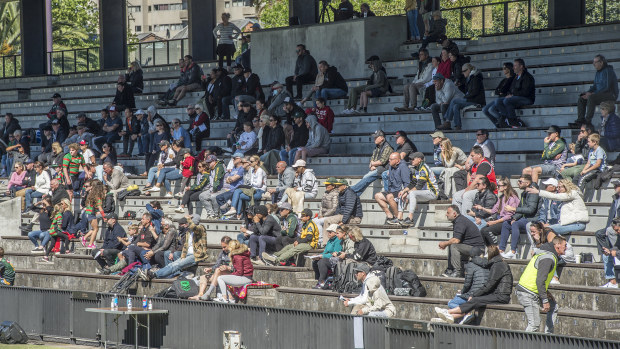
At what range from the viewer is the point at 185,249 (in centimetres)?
1991

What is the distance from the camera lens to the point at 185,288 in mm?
18672

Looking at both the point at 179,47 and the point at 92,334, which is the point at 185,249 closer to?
the point at 92,334

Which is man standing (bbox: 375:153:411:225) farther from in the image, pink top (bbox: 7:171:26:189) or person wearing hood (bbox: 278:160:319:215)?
pink top (bbox: 7:171:26:189)

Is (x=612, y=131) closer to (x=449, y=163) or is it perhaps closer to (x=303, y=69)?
(x=449, y=163)

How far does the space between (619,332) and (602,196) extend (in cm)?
412

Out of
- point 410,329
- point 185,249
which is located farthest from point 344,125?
point 410,329

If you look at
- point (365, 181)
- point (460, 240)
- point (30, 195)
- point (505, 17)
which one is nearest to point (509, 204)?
point (460, 240)

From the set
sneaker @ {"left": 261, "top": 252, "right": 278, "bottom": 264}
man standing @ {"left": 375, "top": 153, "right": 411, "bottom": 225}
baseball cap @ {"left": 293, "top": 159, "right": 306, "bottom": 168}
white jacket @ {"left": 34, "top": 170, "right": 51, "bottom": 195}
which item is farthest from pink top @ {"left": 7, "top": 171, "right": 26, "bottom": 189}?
man standing @ {"left": 375, "top": 153, "right": 411, "bottom": 225}

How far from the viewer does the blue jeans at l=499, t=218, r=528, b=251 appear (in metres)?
16.6

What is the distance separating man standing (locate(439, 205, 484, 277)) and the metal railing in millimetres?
10304

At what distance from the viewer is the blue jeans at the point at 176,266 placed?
1970 centimetres

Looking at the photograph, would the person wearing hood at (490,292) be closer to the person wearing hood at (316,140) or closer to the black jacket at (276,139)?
the person wearing hood at (316,140)

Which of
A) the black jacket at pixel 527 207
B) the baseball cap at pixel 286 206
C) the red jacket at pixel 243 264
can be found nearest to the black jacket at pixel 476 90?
the baseball cap at pixel 286 206

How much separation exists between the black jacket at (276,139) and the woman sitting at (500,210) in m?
6.84
